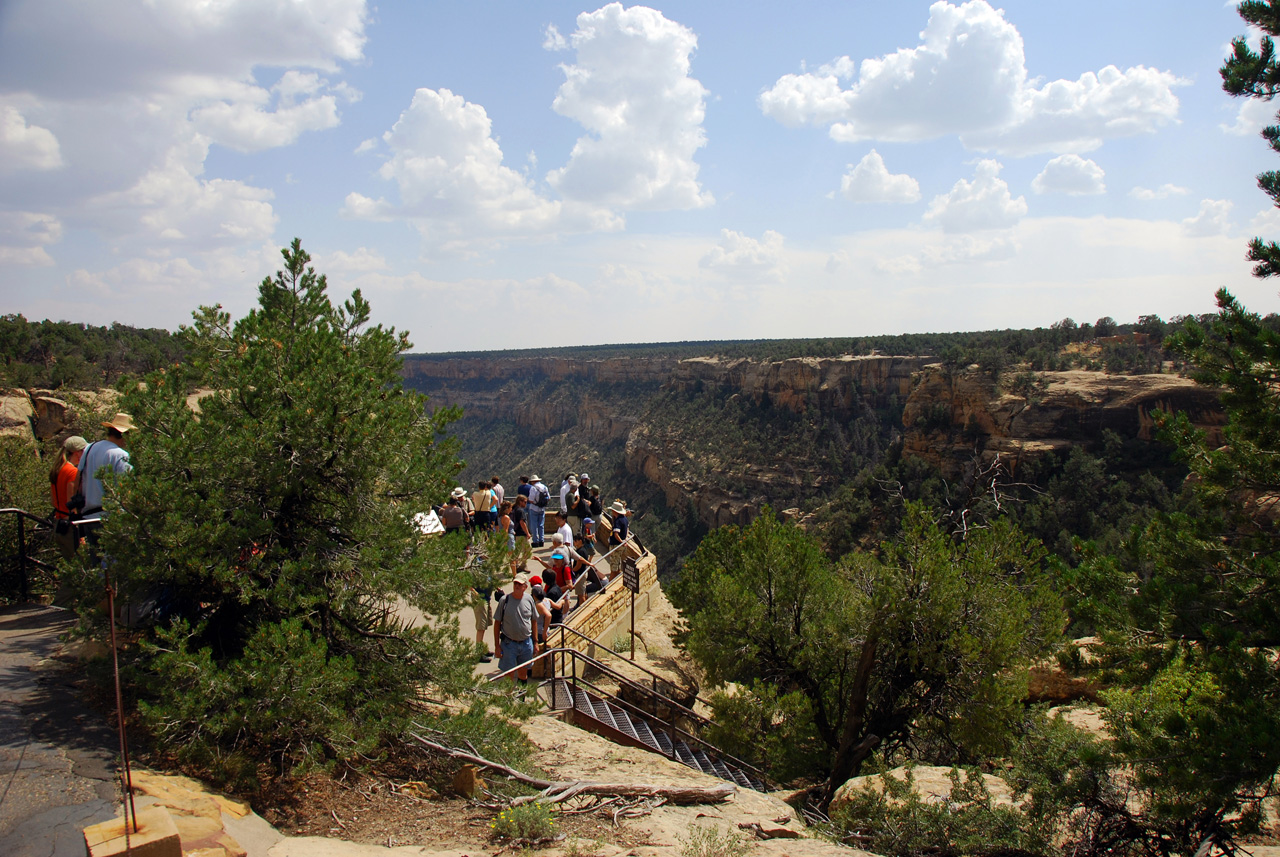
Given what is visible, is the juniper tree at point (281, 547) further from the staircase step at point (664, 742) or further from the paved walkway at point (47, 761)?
the staircase step at point (664, 742)

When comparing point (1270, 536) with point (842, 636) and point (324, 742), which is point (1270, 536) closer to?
point (842, 636)

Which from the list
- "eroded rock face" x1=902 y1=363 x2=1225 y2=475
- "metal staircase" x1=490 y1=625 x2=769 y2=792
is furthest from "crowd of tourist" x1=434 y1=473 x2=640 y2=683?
"eroded rock face" x1=902 y1=363 x2=1225 y2=475

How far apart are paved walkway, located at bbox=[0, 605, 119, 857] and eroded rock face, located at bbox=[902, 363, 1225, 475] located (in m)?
37.2

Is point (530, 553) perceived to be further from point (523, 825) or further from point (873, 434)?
point (873, 434)

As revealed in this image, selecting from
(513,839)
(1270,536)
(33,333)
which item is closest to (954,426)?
(1270,536)

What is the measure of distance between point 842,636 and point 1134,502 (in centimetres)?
2621

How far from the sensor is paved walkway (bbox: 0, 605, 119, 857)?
12.6 feet

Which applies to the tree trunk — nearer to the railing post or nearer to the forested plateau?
the forested plateau

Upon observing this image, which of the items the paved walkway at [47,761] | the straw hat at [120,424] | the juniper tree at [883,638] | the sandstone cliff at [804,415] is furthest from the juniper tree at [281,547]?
the sandstone cliff at [804,415]

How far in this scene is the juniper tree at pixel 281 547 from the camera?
4.68 meters

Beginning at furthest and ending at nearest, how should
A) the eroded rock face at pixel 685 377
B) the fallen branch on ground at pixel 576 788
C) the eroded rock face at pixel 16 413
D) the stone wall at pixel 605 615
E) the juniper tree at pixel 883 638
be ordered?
the eroded rock face at pixel 685 377 → the eroded rock face at pixel 16 413 → the stone wall at pixel 605 615 → the juniper tree at pixel 883 638 → the fallen branch on ground at pixel 576 788

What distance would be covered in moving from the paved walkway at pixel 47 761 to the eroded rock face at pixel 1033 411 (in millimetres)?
37198

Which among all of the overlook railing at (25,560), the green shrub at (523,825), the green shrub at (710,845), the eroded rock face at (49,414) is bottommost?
the green shrub at (710,845)

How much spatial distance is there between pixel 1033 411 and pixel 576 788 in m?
39.8
